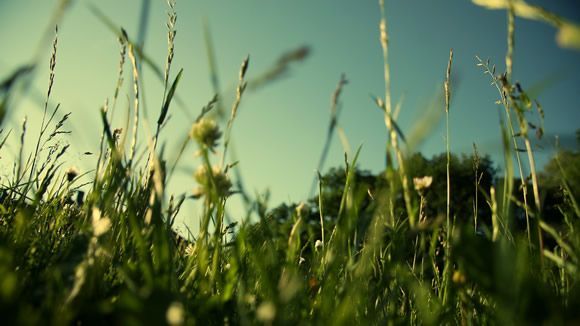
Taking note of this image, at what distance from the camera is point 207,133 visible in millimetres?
926

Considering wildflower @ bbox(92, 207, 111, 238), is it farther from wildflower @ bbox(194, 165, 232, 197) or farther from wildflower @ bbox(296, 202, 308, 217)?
wildflower @ bbox(296, 202, 308, 217)

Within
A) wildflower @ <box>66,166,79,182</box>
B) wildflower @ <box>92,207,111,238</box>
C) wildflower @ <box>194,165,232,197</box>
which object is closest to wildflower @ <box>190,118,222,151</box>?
wildflower @ <box>194,165,232,197</box>

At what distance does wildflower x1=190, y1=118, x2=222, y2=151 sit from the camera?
35.4 inches

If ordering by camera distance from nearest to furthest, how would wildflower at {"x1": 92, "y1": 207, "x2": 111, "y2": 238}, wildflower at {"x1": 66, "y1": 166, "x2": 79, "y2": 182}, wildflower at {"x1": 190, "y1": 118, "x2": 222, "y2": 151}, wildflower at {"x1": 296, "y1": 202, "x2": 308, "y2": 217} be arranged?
1. wildflower at {"x1": 92, "y1": 207, "x2": 111, "y2": 238}
2. wildflower at {"x1": 190, "y1": 118, "x2": 222, "y2": 151}
3. wildflower at {"x1": 296, "y1": 202, "x2": 308, "y2": 217}
4. wildflower at {"x1": 66, "y1": 166, "x2": 79, "y2": 182}

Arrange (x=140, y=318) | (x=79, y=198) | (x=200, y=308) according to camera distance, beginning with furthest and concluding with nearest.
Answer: (x=79, y=198) < (x=200, y=308) < (x=140, y=318)

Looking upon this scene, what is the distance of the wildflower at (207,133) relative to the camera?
0.90 meters

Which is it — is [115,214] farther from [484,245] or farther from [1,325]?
[484,245]

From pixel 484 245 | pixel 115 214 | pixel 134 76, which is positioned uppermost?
pixel 134 76

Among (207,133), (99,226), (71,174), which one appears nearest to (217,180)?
(207,133)

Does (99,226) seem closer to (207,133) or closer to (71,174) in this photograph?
(207,133)

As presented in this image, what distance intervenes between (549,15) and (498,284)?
422 millimetres

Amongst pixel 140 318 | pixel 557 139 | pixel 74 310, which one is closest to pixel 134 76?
pixel 74 310

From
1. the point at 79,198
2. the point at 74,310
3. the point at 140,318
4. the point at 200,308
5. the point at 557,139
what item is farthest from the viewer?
the point at 79,198

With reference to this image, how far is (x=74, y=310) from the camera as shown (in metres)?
0.64
